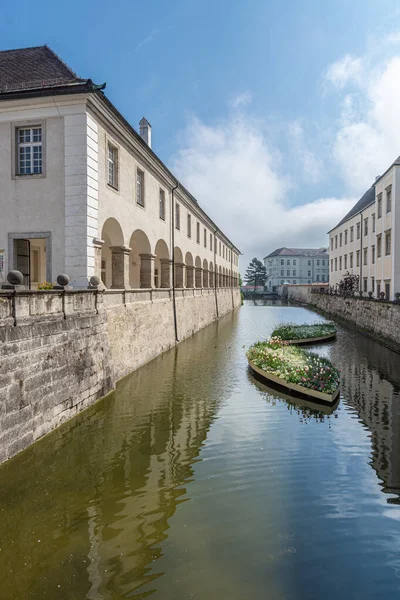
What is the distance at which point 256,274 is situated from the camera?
4653 inches

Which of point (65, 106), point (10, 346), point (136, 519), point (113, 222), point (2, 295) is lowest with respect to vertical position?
point (136, 519)

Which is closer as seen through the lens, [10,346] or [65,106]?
[10,346]

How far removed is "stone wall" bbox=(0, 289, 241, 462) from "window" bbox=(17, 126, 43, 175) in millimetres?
4646

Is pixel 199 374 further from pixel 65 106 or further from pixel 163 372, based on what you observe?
pixel 65 106

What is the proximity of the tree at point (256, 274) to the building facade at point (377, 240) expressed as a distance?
71943mm

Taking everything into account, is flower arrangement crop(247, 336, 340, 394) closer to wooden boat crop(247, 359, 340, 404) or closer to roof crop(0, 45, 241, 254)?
wooden boat crop(247, 359, 340, 404)

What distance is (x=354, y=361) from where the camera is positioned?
17.0m

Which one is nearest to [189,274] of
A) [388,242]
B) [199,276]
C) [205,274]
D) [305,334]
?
[199,276]

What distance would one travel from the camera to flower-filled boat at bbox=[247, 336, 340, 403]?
1110 cm

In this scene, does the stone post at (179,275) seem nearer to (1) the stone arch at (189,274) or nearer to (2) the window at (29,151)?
(1) the stone arch at (189,274)

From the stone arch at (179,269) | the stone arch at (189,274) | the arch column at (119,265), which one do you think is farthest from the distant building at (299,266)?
the arch column at (119,265)

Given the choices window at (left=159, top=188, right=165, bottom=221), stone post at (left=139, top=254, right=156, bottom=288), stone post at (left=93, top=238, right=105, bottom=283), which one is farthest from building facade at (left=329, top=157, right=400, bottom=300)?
stone post at (left=93, top=238, right=105, bottom=283)

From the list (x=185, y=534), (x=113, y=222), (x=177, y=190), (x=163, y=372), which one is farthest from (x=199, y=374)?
(x=177, y=190)

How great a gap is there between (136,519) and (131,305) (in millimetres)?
10067
